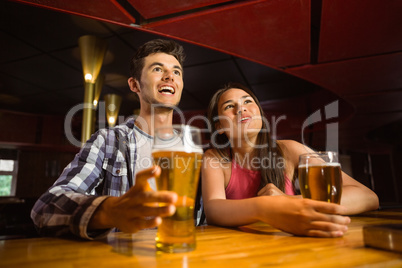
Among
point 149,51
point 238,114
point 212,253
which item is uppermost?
point 149,51

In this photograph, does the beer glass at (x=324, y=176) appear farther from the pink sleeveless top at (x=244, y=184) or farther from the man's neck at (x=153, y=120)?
the man's neck at (x=153, y=120)

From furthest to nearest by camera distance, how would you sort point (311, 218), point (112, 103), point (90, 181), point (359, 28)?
point (112, 103) < point (359, 28) < point (90, 181) < point (311, 218)

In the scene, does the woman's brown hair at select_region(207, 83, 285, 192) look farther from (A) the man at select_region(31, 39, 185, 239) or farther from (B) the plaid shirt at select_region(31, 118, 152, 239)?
(B) the plaid shirt at select_region(31, 118, 152, 239)

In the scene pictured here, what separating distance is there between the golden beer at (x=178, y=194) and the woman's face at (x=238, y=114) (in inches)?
39.9

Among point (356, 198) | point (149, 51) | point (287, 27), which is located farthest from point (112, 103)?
point (356, 198)

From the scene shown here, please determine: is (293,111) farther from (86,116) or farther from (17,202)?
(17,202)

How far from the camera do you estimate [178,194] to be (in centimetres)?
57

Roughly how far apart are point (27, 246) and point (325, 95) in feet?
20.4

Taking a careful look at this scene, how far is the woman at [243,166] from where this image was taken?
1024 millimetres

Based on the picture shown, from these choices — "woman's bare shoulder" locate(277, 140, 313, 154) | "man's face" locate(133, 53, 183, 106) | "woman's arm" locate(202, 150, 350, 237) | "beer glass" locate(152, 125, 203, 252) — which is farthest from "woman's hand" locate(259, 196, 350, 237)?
"man's face" locate(133, 53, 183, 106)

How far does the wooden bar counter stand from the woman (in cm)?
23

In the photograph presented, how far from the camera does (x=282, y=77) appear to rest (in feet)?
16.8

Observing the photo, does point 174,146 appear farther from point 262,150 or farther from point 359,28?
point 359,28

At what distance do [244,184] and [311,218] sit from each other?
0.88 m
